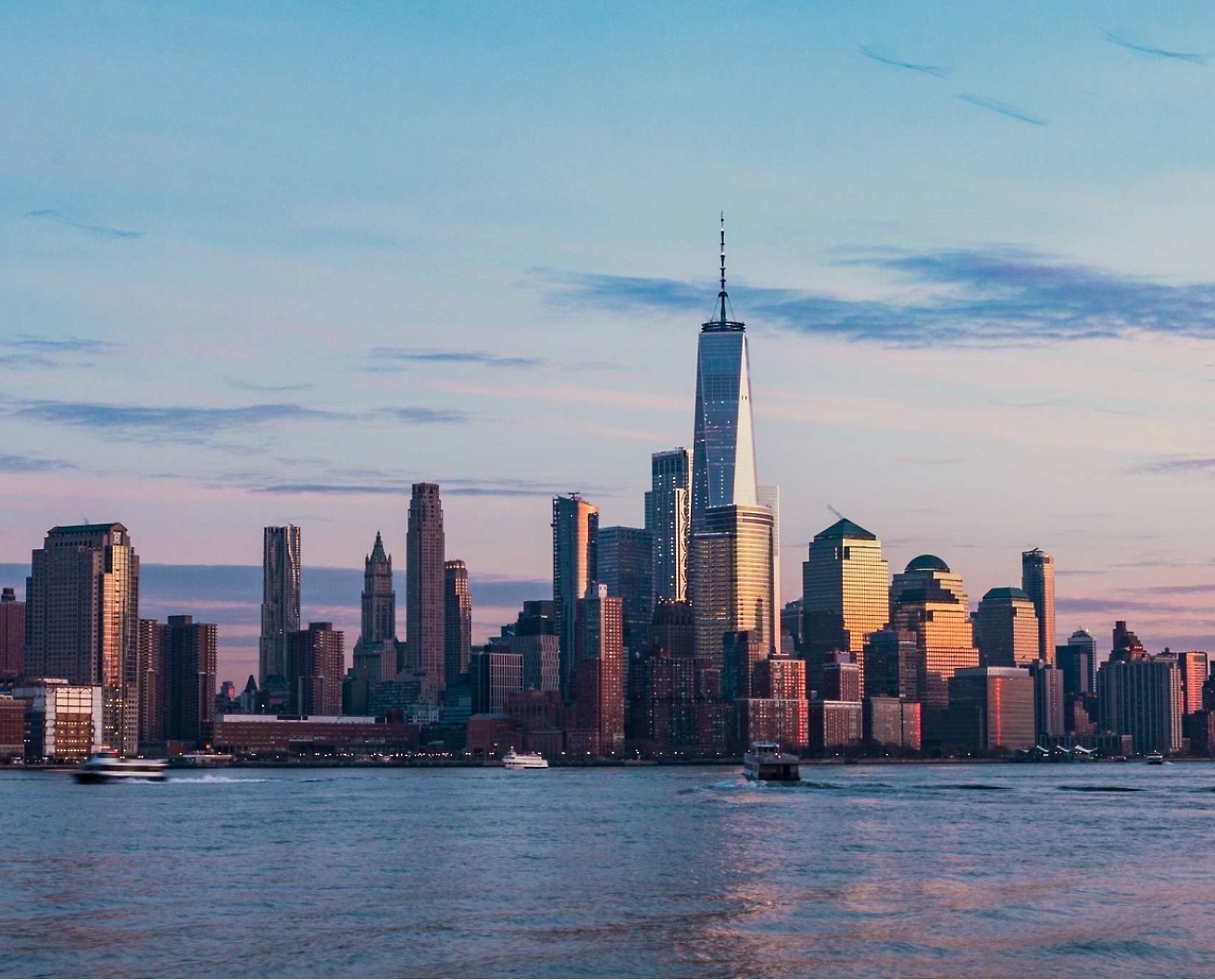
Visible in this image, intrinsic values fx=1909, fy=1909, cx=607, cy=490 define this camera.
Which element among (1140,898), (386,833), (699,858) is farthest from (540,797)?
(1140,898)

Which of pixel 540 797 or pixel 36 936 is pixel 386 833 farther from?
pixel 540 797

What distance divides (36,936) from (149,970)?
8.97m

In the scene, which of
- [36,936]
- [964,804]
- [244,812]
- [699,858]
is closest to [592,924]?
[36,936]

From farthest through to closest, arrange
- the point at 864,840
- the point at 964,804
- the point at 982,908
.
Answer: the point at 964,804 → the point at 864,840 → the point at 982,908

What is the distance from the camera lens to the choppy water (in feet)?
203

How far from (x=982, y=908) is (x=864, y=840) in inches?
1543

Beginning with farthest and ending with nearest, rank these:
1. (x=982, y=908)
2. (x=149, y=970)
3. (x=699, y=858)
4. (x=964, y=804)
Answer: (x=964, y=804) < (x=699, y=858) < (x=982, y=908) < (x=149, y=970)

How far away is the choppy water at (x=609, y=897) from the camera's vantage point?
61.8 meters

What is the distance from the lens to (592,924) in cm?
7012

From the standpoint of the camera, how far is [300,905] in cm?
7594

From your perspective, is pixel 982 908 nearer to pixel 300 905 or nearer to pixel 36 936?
pixel 300 905

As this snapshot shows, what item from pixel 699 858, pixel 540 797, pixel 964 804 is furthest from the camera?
pixel 540 797

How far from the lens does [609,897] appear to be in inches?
3152

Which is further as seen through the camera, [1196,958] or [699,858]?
[699,858]
